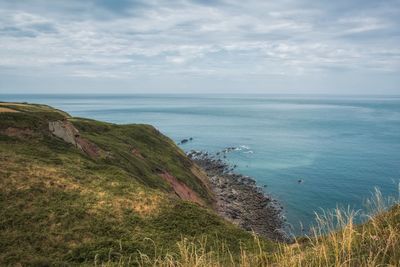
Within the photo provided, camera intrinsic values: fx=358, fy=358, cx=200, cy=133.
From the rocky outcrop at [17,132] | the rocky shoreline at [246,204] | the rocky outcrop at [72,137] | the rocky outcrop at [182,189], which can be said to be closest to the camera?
the rocky outcrop at [17,132]

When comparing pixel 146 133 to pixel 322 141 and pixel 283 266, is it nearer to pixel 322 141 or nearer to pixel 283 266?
pixel 283 266

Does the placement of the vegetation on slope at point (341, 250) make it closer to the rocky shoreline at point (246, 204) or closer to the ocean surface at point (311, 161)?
the ocean surface at point (311, 161)

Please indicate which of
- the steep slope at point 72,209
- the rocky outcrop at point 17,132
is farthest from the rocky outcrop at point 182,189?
the rocky outcrop at point 17,132

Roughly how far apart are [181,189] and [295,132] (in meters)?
118

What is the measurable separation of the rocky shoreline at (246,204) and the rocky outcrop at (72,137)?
78.1 feet

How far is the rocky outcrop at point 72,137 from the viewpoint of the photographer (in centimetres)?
4666

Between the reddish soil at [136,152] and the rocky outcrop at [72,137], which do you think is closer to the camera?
the rocky outcrop at [72,137]

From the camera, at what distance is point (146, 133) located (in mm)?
78688

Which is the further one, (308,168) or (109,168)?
(308,168)

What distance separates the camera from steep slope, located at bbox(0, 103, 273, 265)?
2225 cm

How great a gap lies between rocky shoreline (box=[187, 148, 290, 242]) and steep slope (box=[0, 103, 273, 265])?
23127mm

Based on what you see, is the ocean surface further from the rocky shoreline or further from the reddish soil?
the reddish soil

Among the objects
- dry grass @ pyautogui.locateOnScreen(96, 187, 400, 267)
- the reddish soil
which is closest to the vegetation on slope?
dry grass @ pyautogui.locateOnScreen(96, 187, 400, 267)


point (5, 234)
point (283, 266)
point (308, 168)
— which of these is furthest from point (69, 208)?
point (308, 168)
